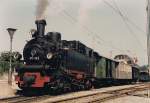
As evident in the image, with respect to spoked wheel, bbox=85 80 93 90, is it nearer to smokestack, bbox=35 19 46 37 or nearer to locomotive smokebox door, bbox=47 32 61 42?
locomotive smokebox door, bbox=47 32 61 42

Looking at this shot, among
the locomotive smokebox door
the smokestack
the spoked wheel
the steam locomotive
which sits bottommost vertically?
the spoked wheel

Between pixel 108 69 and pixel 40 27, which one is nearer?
pixel 40 27

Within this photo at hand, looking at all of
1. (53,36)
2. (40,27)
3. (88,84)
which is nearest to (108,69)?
(88,84)

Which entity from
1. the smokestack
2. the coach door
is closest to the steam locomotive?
the smokestack

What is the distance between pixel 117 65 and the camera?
41156mm

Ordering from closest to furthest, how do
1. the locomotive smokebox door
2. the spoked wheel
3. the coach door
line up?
1. the locomotive smokebox door
2. the spoked wheel
3. the coach door

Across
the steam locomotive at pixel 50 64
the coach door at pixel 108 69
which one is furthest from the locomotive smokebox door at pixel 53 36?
the coach door at pixel 108 69

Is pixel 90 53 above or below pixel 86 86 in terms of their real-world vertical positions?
above

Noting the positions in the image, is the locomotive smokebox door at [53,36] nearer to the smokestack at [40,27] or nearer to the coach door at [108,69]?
the smokestack at [40,27]

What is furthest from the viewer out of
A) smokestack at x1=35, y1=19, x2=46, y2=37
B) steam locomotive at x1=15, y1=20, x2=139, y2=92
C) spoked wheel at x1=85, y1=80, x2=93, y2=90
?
Result: spoked wheel at x1=85, y1=80, x2=93, y2=90

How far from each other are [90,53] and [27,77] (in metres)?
9.62

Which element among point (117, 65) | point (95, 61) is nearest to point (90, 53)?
point (95, 61)

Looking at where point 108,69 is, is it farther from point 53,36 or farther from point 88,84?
point 53,36

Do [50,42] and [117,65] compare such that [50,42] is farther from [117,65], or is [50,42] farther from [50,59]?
[117,65]
